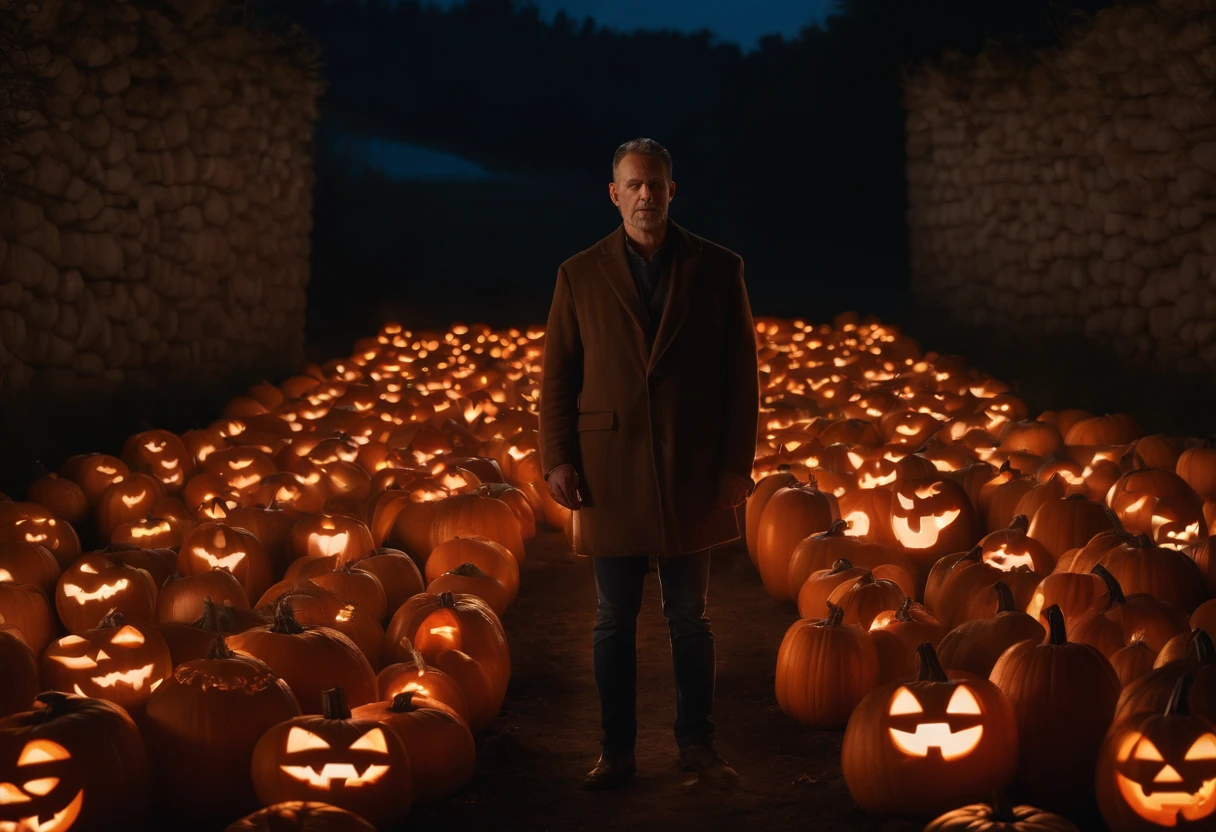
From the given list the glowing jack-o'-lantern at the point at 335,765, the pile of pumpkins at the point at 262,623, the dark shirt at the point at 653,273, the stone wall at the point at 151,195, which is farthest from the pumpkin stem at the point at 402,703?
the stone wall at the point at 151,195

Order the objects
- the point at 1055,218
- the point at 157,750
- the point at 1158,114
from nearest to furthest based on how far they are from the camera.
Answer: the point at 157,750, the point at 1158,114, the point at 1055,218

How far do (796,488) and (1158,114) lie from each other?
5469 millimetres

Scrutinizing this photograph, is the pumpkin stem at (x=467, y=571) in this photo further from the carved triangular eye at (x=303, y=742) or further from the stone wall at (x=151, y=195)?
the stone wall at (x=151, y=195)

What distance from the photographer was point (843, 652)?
4.18 metres

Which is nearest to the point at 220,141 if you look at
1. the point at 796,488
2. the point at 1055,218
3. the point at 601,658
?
the point at 796,488

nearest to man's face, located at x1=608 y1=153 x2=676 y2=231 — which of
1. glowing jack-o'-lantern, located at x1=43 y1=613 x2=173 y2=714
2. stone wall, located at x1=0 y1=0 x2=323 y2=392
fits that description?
glowing jack-o'-lantern, located at x1=43 y1=613 x2=173 y2=714

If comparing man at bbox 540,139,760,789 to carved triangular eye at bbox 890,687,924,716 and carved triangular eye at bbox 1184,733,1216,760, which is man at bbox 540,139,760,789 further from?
carved triangular eye at bbox 1184,733,1216,760

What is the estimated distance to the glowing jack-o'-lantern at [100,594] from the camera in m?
4.84

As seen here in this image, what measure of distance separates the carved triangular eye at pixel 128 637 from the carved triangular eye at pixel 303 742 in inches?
35.1

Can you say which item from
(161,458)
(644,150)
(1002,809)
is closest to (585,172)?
(161,458)

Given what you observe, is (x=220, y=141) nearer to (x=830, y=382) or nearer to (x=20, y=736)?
(x=830, y=382)

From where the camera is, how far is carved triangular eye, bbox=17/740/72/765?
10.1ft

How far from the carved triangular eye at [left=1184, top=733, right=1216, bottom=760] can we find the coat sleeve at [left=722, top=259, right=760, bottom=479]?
1383 millimetres

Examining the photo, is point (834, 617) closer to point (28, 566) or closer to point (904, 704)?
point (904, 704)
